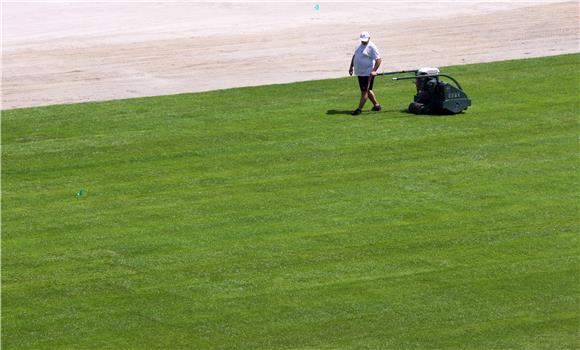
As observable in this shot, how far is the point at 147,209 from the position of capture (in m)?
21.4

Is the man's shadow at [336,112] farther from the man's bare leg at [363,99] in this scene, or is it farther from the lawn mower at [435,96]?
the lawn mower at [435,96]

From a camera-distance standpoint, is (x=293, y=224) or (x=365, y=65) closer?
(x=293, y=224)

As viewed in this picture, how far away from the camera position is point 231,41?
127 ft

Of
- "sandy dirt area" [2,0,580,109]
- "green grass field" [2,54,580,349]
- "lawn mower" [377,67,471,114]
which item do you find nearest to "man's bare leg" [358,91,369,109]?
"green grass field" [2,54,580,349]

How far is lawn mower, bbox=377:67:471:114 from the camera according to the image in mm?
27297

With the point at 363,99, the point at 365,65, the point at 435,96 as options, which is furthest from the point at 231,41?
the point at 435,96

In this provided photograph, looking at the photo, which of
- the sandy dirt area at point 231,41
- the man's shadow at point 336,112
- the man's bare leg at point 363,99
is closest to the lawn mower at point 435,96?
the man's bare leg at point 363,99

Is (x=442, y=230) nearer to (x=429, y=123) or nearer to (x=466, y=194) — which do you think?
(x=466, y=194)

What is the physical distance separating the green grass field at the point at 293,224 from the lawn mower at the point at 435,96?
11.5 inches

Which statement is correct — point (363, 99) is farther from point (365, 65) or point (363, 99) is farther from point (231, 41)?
point (231, 41)

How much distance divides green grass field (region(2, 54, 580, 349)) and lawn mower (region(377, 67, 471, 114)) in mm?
293

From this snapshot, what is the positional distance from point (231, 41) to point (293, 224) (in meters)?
19.0

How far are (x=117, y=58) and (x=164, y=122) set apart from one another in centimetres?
909

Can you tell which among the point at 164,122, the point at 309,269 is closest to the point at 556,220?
the point at 309,269
